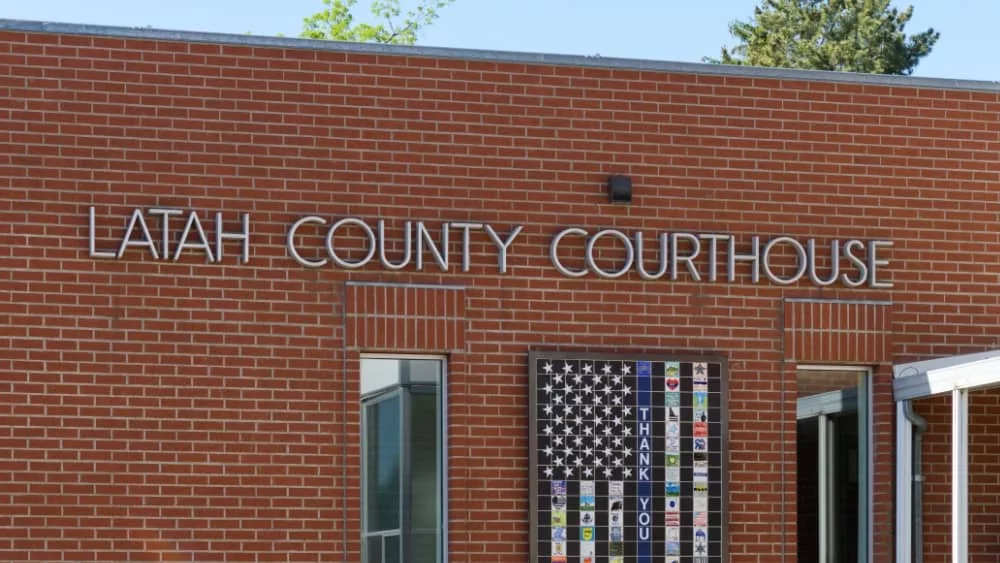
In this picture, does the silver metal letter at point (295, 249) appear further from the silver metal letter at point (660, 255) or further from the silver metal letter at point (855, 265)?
the silver metal letter at point (855, 265)

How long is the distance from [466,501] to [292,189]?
2.53m

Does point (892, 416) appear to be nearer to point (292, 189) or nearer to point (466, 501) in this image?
point (466, 501)

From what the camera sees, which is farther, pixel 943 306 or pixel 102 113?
pixel 943 306

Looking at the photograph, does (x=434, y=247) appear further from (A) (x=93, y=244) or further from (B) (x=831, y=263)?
(B) (x=831, y=263)

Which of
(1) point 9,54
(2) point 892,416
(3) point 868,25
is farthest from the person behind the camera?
(3) point 868,25

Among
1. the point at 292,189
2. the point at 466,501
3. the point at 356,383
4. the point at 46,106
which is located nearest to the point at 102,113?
the point at 46,106

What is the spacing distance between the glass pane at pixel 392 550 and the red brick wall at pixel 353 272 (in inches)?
11.8

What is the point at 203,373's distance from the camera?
→ 13406 millimetres

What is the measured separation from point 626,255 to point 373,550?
2.85m

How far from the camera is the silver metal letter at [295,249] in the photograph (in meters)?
13.6

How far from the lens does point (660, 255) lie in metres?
14.4

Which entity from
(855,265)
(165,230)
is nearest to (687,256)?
(855,265)

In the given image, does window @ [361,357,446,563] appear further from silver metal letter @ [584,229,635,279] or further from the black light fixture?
the black light fixture

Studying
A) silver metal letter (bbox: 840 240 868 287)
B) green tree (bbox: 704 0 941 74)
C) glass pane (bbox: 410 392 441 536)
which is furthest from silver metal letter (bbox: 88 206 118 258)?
green tree (bbox: 704 0 941 74)
